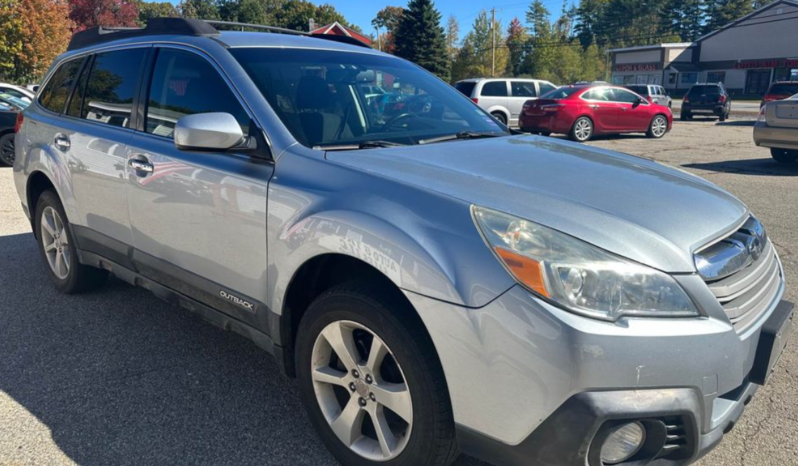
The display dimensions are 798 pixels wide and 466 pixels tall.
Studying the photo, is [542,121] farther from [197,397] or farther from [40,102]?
[197,397]

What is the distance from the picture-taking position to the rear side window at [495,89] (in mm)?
18656

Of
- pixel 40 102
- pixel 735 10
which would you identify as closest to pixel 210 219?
pixel 40 102

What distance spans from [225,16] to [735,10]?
249ft

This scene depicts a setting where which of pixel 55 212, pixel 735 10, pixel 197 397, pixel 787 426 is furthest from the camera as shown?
pixel 735 10

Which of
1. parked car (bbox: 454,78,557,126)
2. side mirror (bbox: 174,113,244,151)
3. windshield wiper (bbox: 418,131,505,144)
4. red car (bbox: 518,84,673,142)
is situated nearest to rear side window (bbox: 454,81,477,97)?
parked car (bbox: 454,78,557,126)

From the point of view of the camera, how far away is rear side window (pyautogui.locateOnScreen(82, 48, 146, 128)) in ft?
11.5

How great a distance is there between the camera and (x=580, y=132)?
16641mm

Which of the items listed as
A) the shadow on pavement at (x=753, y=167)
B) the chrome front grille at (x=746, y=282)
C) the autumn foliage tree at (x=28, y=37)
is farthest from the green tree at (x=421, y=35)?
the chrome front grille at (x=746, y=282)

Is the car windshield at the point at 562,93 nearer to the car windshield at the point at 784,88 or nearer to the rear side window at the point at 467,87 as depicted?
the rear side window at the point at 467,87

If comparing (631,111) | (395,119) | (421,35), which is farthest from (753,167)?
Result: (421,35)

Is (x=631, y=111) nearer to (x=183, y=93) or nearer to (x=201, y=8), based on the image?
(x=183, y=93)

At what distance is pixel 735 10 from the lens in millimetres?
92812

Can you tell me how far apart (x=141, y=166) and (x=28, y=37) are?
28689 mm

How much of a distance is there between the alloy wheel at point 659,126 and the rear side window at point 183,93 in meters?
17.1
